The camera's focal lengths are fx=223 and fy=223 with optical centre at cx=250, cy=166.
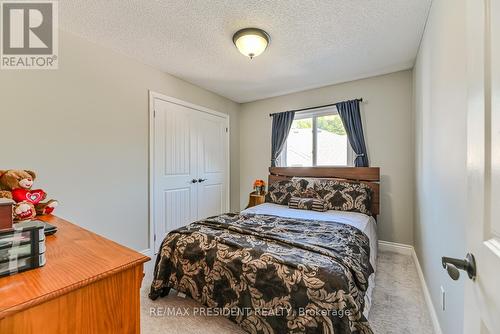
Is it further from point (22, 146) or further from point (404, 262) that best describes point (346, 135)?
point (22, 146)

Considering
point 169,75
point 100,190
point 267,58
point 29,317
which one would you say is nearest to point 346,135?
point 267,58

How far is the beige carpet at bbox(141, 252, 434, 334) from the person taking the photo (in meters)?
1.58

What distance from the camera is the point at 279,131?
386cm

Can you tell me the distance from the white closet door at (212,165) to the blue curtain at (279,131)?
0.88 metres

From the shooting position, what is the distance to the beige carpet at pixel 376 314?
5.19 feet

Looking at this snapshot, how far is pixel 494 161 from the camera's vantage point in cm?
54

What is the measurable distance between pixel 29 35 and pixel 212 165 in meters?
2.56

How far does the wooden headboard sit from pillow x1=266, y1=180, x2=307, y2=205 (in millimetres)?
367

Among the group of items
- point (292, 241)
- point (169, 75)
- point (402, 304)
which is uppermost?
point (169, 75)

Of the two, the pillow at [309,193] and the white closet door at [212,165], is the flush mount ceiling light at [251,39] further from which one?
the pillow at [309,193]

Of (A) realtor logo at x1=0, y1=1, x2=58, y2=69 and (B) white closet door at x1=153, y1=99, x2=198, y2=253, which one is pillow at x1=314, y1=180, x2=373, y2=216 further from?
(A) realtor logo at x1=0, y1=1, x2=58, y2=69

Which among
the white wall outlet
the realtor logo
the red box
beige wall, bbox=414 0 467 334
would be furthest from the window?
the red box

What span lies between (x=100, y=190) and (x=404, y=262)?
3543 millimetres

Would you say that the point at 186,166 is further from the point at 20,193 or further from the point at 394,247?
the point at 394,247
